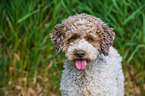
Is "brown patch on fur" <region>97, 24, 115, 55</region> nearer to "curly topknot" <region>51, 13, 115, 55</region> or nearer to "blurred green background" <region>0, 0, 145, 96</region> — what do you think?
"curly topknot" <region>51, 13, 115, 55</region>

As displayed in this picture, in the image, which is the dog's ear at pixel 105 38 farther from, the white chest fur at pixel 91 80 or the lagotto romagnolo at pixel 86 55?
the white chest fur at pixel 91 80

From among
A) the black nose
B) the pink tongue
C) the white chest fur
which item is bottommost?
the white chest fur

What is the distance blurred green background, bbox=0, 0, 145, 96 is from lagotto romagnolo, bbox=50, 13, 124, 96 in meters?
2.04

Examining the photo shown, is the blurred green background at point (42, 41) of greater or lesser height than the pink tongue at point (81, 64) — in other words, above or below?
above

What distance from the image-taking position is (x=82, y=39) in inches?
148

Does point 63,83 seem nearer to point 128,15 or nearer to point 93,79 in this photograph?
point 93,79

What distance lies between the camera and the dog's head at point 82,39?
3678mm

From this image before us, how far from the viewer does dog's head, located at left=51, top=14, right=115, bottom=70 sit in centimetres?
368

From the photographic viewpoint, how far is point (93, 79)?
4059mm

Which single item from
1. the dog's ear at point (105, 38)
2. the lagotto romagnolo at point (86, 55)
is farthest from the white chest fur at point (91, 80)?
the dog's ear at point (105, 38)

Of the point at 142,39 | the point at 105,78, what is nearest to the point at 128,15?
the point at 142,39

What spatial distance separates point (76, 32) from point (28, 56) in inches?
110

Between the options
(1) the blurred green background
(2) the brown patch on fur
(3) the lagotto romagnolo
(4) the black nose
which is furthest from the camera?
(1) the blurred green background

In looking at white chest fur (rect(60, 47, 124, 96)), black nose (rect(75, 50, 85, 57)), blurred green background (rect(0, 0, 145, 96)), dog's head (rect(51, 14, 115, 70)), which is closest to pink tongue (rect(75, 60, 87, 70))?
dog's head (rect(51, 14, 115, 70))
